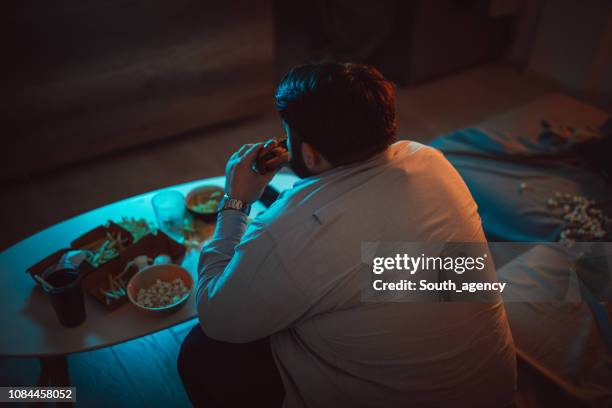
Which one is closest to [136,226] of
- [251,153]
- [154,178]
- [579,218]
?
[251,153]

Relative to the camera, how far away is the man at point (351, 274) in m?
1.06

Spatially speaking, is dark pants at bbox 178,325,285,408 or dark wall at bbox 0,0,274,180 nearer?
Result: dark pants at bbox 178,325,285,408

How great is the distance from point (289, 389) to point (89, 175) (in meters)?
1.80

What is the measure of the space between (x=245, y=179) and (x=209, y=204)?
407 millimetres

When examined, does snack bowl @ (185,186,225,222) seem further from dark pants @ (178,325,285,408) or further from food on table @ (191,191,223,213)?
dark pants @ (178,325,285,408)

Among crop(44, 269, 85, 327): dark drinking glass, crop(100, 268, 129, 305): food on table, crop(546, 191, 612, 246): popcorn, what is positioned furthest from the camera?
crop(546, 191, 612, 246): popcorn

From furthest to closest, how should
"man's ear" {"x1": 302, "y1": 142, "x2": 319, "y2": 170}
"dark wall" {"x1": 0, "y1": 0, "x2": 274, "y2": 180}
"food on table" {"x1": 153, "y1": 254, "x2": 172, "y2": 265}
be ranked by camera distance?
1. "dark wall" {"x1": 0, "y1": 0, "x2": 274, "y2": 180}
2. "food on table" {"x1": 153, "y1": 254, "x2": 172, "y2": 265}
3. "man's ear" {"x1": 302, "y1": 142, "x2": 319, "y2": 170}

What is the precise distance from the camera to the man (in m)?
1.06

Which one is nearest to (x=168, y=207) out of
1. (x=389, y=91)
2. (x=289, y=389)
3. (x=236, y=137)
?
(x=289, y=389)

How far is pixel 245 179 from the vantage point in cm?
137

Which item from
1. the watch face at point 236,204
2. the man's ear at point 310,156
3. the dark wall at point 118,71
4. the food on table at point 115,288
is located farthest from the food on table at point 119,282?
the dark wall at point 118,71

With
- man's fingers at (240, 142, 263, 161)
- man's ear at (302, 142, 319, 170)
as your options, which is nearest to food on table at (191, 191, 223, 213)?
man's fingers at (240, 142, 263, 161)

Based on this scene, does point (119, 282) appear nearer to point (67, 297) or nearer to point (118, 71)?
point (67, 297)

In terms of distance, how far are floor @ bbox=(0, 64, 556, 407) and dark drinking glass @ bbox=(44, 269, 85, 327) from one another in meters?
0.43
